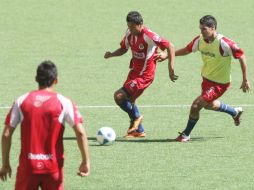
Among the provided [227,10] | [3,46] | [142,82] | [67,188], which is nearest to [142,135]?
[142,82]

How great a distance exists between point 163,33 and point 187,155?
39.2 ft

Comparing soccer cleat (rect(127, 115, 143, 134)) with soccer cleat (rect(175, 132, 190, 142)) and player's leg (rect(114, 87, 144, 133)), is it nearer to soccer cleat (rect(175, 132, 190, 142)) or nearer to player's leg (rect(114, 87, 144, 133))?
player's leg (rect(114, 87, 144, 133))

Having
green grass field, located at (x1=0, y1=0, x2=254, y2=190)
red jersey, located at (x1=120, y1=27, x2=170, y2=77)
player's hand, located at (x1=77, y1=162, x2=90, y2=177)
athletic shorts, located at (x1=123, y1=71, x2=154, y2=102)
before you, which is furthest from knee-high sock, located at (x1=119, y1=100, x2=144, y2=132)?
player's hand, located at (x1=77, y1=162, x2=90, y2=177)

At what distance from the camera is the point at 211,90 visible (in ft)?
49.3

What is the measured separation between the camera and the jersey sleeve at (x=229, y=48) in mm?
14609

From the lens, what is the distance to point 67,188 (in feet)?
39.4

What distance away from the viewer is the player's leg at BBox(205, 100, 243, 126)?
1546 centimetres

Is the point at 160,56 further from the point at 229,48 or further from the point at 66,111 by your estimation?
the point at 66,111

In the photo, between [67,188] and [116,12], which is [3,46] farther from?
[67,188]

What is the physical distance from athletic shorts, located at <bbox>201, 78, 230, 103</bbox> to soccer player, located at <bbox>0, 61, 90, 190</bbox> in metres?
5.91

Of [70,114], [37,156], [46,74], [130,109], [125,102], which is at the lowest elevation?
[130,109]

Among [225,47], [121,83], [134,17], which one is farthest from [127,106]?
[121,83]

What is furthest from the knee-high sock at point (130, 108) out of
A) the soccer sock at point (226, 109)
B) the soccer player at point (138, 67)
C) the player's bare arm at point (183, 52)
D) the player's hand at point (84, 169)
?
the player's hand at point (84, 169)

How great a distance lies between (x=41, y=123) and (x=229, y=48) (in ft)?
20.2
